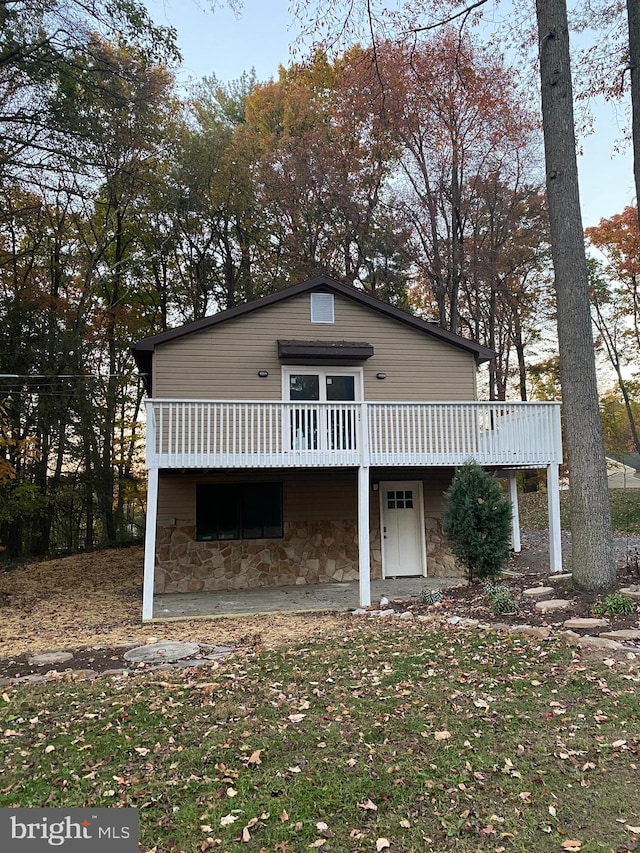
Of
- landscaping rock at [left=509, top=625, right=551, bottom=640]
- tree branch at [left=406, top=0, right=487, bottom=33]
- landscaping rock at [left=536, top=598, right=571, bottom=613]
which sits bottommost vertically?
landscaping rock at [left=509, top=625, right=551, bottom=640]

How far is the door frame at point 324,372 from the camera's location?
10.9 m

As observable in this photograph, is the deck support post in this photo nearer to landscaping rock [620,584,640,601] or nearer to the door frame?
the door frame

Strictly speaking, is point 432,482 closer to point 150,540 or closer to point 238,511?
point 238,511

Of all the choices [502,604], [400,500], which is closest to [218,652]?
[502,604]

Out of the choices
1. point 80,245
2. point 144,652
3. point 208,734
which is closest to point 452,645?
point 208,734

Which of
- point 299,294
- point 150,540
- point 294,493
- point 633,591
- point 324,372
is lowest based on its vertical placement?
point 633,591

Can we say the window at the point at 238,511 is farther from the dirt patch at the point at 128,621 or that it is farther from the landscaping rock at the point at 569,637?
the landscaping rock at the point at 569,637

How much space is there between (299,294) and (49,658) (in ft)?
25.2

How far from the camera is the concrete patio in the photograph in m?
8.27

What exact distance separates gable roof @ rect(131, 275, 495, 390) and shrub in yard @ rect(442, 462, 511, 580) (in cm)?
384

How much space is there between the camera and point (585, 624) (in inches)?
223

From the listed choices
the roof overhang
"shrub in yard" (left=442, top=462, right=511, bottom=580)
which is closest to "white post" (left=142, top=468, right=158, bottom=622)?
the roof overhang

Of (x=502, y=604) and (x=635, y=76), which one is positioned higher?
(x=635, y=76)

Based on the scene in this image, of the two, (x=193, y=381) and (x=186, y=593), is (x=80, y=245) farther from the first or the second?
(x=186, y=593)
